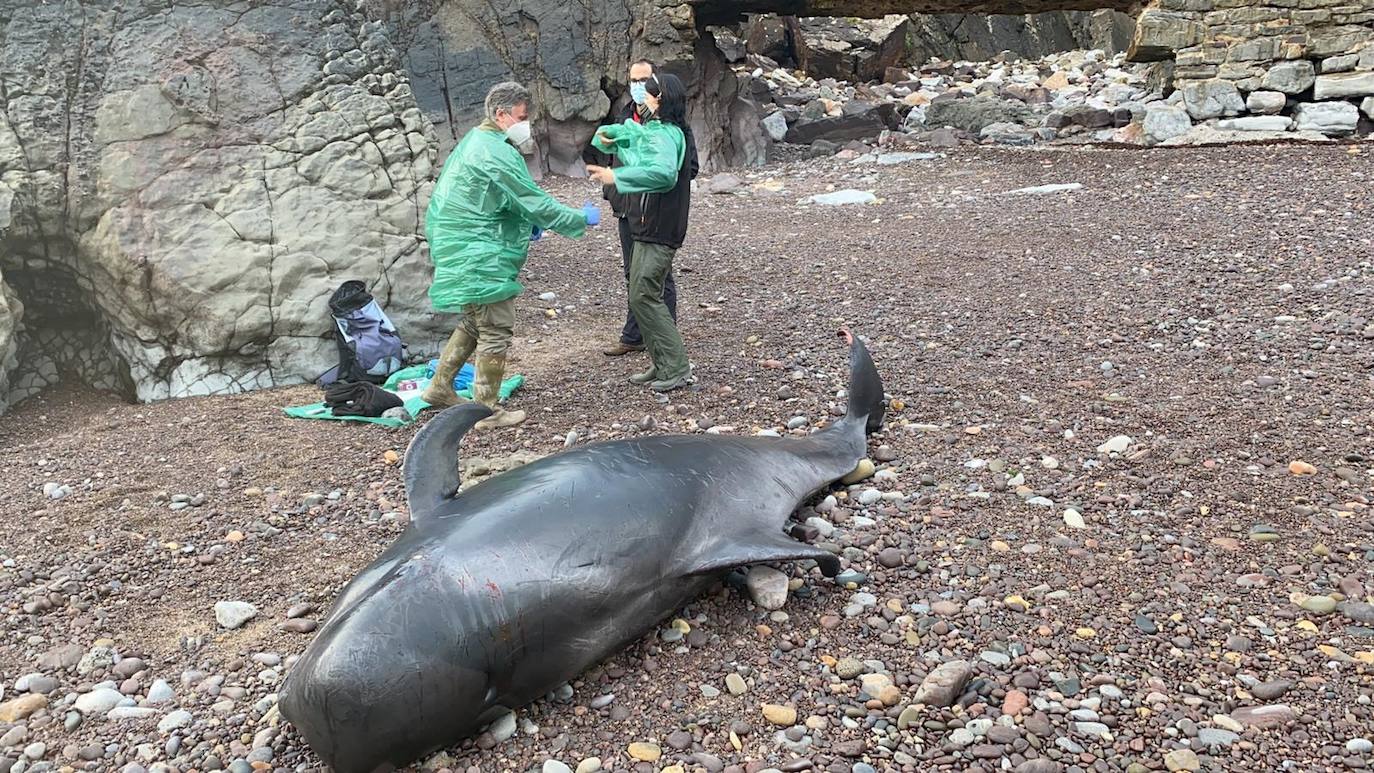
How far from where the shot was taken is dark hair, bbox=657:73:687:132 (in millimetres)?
5391

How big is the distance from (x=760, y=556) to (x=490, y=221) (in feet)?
8.49

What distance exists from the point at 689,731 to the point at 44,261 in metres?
5.22

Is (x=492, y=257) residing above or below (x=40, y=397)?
above

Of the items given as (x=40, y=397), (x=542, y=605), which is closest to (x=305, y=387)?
(x=40, y=397)

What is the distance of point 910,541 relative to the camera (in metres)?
3.88

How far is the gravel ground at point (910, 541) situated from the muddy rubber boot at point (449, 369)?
39 cm

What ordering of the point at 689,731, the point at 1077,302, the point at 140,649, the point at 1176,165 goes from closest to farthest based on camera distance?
the point at 689,731, the point at 140,649, the point at 1077,302, the point at 1176,165

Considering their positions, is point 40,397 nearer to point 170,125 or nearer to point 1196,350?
point 170,125

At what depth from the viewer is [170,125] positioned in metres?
6.07

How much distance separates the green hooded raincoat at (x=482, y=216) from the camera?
5078 mm

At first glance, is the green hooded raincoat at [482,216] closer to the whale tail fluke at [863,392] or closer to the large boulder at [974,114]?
the whale tail fluke at [863,392]

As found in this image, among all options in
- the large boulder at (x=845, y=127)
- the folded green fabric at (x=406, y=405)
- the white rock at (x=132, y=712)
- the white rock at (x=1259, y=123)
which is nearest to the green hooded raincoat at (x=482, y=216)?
the folded green fabric at (x=406, y=405)

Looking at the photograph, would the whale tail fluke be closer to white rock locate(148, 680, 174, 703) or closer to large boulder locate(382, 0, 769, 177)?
white rock locate(148, 680, 174, 703)

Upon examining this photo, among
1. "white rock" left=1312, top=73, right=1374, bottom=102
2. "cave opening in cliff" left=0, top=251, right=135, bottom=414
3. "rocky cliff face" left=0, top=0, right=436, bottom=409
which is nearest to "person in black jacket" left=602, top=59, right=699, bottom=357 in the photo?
"rocky cliff face" left=0, top=0, right=436, bottom=409
